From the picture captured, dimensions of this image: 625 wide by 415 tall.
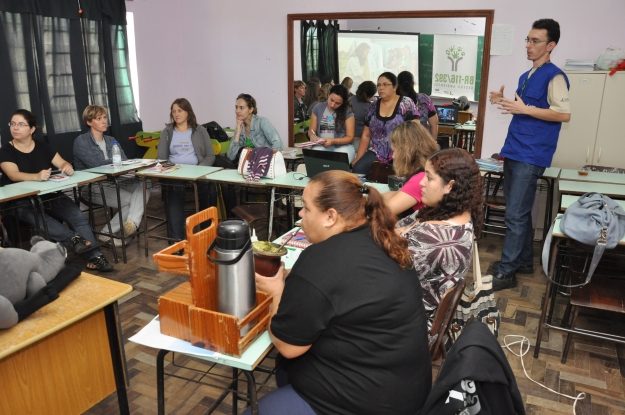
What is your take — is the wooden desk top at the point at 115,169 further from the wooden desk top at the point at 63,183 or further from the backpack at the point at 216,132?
the backpack at the point at 216,132

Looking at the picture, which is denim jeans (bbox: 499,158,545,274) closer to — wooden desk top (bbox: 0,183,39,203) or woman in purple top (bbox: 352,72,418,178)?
woman in purple top (bbox: 352,72,418,178)

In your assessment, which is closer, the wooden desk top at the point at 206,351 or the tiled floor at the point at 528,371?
the wooden desk top at the point at 206,351

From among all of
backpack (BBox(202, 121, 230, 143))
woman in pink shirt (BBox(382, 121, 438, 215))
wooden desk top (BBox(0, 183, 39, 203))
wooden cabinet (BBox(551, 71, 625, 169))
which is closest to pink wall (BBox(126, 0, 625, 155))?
backpack (BBox(202, 121, 230, 143))

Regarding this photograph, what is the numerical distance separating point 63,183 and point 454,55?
389cm

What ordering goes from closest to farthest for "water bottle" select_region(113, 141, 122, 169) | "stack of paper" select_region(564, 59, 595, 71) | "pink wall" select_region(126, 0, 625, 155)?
1. "water bottle" select_region(113, 141, 122, 169)
2. "stack of paper" select_region(564, 59, 595, 71)
3. "pink wall" select_region(126, 0, 625, 155)

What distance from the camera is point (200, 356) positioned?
1544 millimetres

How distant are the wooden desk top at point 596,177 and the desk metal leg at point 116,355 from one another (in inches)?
137

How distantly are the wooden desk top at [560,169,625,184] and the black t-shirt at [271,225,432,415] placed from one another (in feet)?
10.2

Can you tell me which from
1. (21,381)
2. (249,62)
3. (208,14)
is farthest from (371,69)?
(21,381)

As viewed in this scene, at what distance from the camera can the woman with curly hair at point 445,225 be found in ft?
6.41

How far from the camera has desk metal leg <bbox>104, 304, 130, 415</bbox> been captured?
2.01m

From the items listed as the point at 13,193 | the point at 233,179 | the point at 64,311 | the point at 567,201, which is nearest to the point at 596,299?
the point at 567,201

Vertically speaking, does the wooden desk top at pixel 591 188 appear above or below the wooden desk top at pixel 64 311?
above

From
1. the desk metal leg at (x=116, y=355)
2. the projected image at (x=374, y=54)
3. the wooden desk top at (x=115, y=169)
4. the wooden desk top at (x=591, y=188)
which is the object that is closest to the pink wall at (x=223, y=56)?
the projected image at (x=374, y=54)
